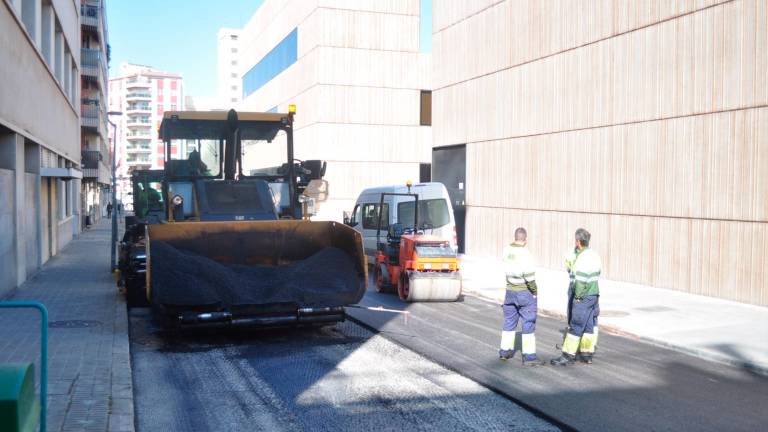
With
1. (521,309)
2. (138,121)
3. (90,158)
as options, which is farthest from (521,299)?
(138,121)

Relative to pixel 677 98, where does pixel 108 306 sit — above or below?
below

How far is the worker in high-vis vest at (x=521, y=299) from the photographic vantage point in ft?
33.4

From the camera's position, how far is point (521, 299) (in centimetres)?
1028

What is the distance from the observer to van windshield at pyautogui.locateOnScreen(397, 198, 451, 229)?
65.8ft

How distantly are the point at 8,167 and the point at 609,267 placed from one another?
14.7 m

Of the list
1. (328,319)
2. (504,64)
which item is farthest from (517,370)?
(504,64)

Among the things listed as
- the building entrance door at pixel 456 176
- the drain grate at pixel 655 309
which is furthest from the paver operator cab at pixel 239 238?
the building entrance door at pixel 456 176

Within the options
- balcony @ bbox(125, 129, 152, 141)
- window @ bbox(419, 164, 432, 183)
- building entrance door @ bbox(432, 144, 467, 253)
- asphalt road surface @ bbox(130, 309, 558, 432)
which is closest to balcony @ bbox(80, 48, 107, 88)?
window @ bbox(419, 164, 432, 183)

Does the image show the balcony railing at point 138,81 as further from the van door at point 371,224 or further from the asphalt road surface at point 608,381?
the asphalt road surface at point 608,381

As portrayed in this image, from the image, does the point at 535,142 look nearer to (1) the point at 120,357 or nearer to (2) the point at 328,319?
(2) the point at 328,319

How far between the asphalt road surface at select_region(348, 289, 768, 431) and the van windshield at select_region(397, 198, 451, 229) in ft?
21.3

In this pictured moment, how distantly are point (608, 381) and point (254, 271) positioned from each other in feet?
18.0

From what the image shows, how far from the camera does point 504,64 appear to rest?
86.2 ft

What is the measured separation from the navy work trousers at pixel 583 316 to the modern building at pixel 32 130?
36.4 feet
